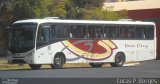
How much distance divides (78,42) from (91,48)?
4.46 ft

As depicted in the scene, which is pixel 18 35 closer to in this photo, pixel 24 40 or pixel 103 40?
pixel 24 40

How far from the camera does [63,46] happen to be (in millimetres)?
27469

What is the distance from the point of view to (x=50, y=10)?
37375 millimetres

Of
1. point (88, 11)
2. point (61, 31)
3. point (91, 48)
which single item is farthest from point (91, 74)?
point (88, 11)

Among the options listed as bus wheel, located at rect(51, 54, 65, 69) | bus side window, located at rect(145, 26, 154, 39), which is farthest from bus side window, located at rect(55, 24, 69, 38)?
bus side window, located at rect(145, 26, 154, 39)

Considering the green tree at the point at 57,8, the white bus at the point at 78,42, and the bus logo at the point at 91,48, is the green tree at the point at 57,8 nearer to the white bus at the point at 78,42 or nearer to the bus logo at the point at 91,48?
the white bus at the point at 78,42

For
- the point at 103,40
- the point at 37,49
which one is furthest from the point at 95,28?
the point at 37,49

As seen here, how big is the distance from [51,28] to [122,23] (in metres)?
5.92

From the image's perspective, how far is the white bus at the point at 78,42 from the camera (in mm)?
26391

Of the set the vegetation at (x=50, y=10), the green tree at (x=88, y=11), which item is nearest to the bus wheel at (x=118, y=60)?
the vegetation at (x=50, y=10)

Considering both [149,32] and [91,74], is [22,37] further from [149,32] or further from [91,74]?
[91,74]

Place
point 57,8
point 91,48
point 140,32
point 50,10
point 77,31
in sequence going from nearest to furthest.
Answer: point 77,31
point 91,48
point 140,32
point 50,10
point 57,8

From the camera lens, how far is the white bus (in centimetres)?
2639

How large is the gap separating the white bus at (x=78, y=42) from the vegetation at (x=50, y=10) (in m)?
3.62
